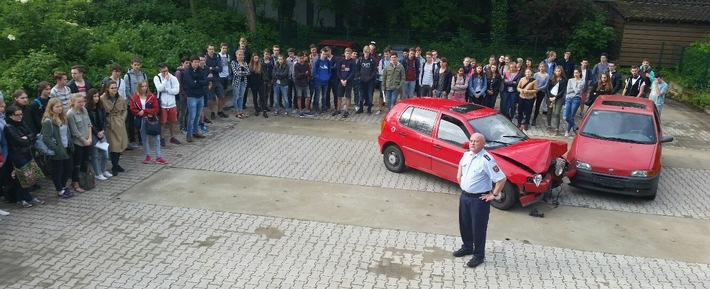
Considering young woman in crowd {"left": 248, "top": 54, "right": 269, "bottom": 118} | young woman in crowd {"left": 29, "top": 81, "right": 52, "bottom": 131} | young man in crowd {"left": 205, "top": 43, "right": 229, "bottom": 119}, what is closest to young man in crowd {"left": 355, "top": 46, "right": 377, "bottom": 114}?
young woman in crowd {"left": 248, "top": 54, "right": 269, "bottom": 118}

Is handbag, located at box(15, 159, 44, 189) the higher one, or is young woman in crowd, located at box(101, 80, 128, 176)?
young woman in crowd, located at box(101, 80, 128, 176)

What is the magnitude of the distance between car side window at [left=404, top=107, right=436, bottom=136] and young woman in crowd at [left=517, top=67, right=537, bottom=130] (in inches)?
179

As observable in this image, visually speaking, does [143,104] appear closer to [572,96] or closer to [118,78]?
[118,78]

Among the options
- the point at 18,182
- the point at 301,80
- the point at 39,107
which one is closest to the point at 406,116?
the point at 301,80

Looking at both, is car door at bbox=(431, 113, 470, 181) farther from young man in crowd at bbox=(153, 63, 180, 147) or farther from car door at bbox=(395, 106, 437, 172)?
young man in crowd at bbox=(153, 63, 180, 147)

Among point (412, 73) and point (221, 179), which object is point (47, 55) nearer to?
point (221, 179)

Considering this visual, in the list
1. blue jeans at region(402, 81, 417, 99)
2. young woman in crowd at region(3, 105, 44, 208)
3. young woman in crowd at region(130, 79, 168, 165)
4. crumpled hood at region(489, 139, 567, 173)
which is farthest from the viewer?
blue jeans at region(402, 81, 417, 99)

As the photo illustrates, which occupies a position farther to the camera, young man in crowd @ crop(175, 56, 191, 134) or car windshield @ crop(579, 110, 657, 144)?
young man in crowd @ crop(175, 56, 191, 134)

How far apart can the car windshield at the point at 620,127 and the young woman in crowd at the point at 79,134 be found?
8788 millimetres

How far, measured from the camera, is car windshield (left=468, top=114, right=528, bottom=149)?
10.9 meters

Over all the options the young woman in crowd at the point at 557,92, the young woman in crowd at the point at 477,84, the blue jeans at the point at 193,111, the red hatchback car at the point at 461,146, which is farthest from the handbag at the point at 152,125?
the young woman in crowd at the point at 557,92

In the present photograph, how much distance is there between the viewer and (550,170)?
10391 millimetres

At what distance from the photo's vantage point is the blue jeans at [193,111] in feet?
44.4

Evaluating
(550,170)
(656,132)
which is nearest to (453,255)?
(550,170)
